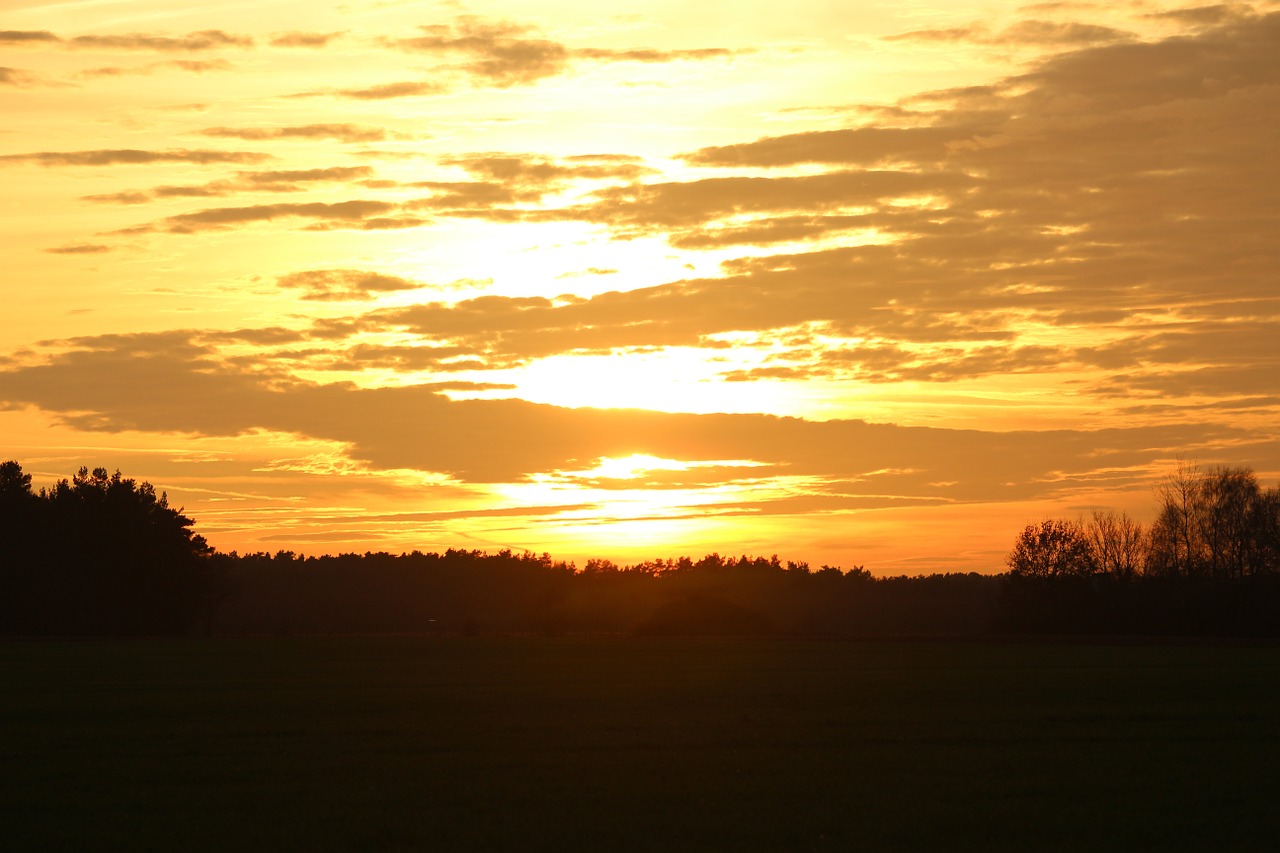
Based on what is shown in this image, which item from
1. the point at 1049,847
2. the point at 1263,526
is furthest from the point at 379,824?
the point at 1263,526

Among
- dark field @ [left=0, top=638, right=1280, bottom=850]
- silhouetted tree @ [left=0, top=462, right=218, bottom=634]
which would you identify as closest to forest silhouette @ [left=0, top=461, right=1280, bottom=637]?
silhouetted tree @ [left=0, top=462, right=218, bottom=634]

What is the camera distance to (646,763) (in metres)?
22.6

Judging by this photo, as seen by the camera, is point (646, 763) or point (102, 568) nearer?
point (646, 763)

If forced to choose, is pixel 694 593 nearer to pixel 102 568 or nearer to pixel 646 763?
pixel 102 568

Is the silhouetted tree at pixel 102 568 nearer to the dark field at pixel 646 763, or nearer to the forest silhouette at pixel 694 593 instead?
the forest silhouette at pixel 694 593

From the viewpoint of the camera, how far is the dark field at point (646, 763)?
16.8 meters

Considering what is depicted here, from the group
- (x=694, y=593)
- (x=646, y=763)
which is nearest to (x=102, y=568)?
(x=694, y=593)

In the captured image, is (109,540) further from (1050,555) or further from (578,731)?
(578,731)

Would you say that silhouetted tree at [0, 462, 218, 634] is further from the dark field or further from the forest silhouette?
the dark field

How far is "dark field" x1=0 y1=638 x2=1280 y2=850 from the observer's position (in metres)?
16.8

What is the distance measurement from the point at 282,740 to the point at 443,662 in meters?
32.9

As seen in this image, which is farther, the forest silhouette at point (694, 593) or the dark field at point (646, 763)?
the forest silhouette at point (694, 593)

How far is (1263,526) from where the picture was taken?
107125 mm

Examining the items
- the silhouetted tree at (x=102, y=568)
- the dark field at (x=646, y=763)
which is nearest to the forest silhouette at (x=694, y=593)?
the silhouetted tree at (x=102, y=568)
